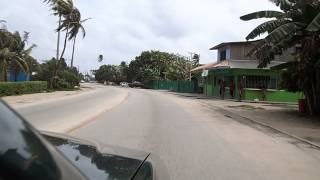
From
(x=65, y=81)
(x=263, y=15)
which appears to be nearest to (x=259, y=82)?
(x=65, y=81)

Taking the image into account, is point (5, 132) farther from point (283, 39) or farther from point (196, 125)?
point (283, 39)

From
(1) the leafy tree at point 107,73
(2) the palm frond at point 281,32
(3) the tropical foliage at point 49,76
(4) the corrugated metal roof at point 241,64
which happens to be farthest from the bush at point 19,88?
(1) the leafy tree at point 107,73

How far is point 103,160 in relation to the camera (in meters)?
2.99

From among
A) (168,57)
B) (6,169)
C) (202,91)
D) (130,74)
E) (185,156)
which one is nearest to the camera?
(6,169)

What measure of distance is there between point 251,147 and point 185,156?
2.98 meters

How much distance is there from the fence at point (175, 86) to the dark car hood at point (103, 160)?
72.8m

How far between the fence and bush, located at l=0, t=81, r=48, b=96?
31.0m

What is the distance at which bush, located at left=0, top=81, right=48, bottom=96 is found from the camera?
38.5 meters

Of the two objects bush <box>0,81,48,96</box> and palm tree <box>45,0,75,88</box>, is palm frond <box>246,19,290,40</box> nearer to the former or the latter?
bush <box>0,81,48,96</box>

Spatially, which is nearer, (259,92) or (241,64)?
(259,92)

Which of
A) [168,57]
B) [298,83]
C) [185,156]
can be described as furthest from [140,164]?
[168,57]

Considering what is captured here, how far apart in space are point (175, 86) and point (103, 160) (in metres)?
84.2

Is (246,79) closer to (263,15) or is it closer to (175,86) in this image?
(263,15)

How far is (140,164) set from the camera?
315cm
